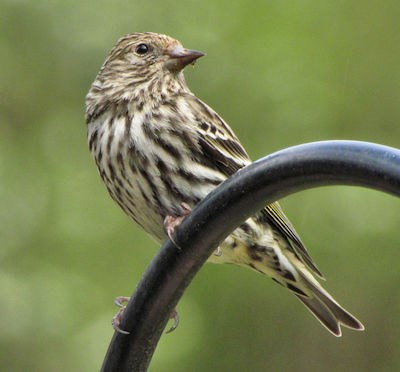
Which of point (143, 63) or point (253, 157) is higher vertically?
point (143, 63)

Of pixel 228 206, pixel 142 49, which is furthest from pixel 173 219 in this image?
pixel 228 206

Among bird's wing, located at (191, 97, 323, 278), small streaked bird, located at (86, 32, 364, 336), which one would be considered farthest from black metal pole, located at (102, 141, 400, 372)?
bird's wing, located at (191, 97, 323, 278)

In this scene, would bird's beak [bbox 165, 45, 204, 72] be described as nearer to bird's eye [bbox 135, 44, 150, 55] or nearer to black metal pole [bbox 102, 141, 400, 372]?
bird's eye [bbox 135, 44, 150, 55]

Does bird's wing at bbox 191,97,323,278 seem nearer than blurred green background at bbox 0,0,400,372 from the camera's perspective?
Yes

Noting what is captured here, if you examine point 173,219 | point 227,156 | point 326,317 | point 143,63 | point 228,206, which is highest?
point 143,63

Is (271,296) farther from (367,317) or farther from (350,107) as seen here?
(350,107)

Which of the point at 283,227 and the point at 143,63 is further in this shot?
the point at 143,63

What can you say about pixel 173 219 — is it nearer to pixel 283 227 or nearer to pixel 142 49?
pixel 283 227
